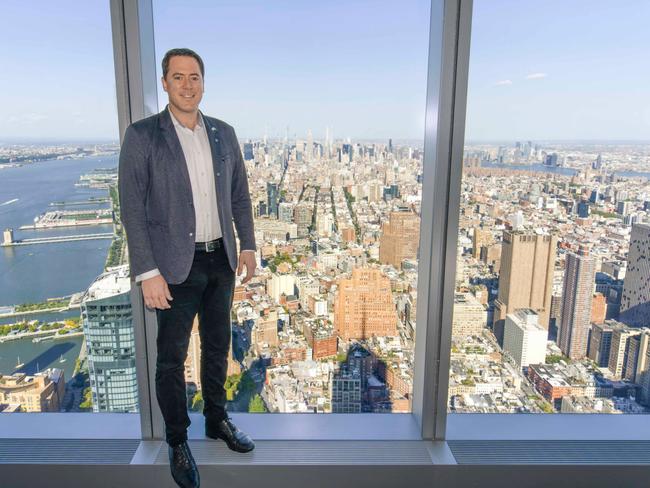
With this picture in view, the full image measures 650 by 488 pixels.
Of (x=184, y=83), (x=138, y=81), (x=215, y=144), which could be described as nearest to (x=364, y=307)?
(x=215, y=144)

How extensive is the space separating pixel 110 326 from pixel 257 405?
707 mm

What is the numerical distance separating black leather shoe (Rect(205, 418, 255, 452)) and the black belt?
710mm

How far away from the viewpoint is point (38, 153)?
1.82 metres

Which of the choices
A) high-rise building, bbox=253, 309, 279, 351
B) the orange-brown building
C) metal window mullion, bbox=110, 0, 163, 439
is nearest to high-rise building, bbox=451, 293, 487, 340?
the orange-brown building

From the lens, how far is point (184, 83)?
60.1 inches

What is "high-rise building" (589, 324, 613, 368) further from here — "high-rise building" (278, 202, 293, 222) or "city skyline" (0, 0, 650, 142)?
"high-rise building" (278, 202, 293, 222)

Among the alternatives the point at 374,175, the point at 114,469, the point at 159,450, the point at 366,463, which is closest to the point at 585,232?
the point at 374,175

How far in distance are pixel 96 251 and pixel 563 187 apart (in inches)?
73.4

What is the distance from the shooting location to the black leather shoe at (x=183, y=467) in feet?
5.48

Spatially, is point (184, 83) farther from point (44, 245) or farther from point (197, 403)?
point (197, 403)

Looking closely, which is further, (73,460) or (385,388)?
(385,388)

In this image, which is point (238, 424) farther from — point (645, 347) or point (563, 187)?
point (645, 347)

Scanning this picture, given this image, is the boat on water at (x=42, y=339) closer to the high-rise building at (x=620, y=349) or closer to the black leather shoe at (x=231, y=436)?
the black leather shoe at (x=231, y=436)

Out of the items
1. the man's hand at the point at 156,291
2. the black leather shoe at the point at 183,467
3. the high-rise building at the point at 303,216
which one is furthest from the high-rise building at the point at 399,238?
the black leather shoe at the point at 183,467
